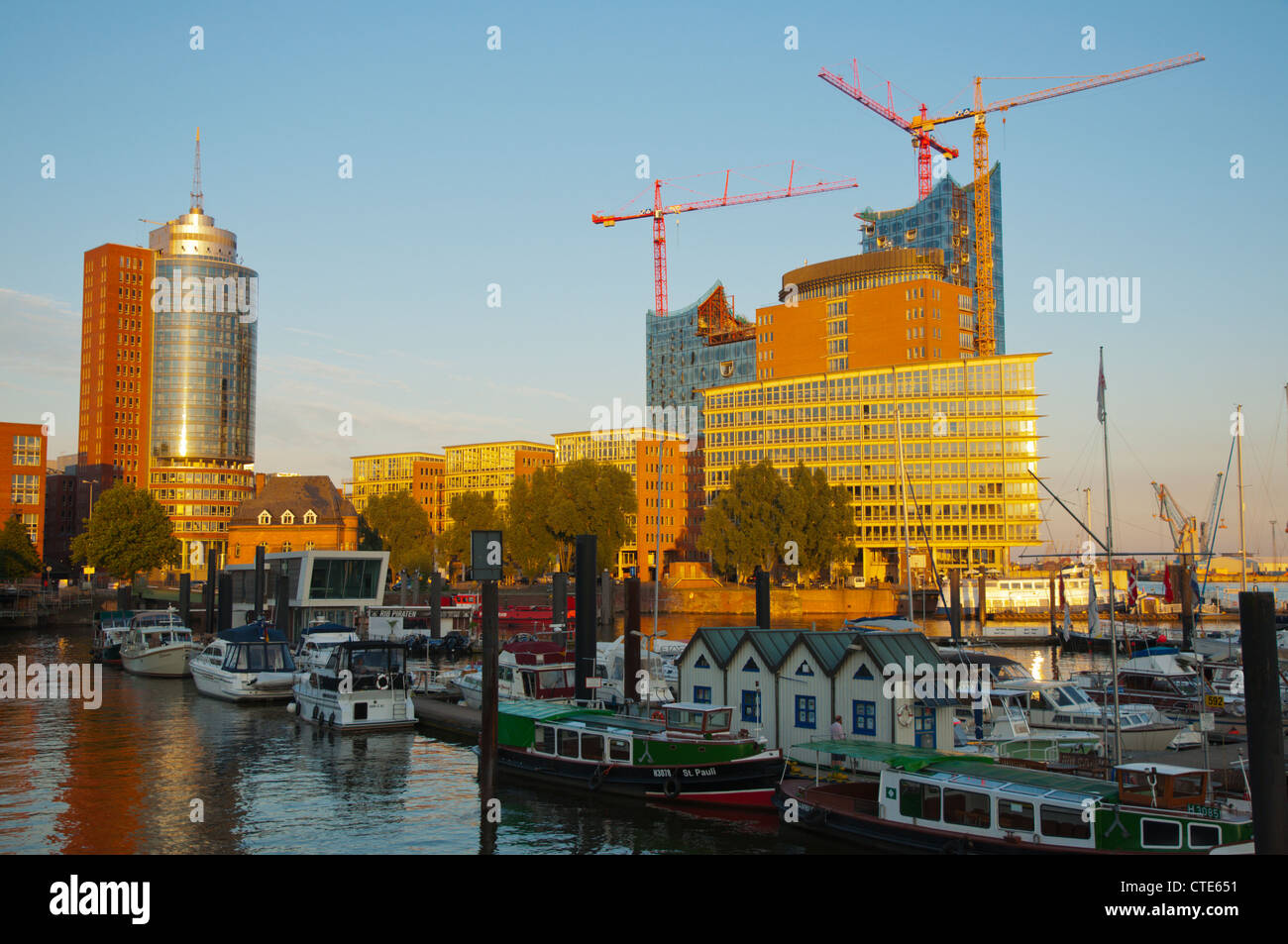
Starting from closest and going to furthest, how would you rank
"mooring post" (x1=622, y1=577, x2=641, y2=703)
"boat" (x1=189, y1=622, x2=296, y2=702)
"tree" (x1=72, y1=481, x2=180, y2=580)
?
"mooring post" (x1=622, y1=577, x2=641, y2=703), "boat" (x1=189, y1=622, x2=296, y2=702), "tree" (x1=72, y1=481, x2=180, y2=580)

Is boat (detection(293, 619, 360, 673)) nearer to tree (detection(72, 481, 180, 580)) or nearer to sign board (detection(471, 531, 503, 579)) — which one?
sign board (detection(471, 531, 503, 579))

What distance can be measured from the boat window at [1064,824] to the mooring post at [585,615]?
74.9 feet

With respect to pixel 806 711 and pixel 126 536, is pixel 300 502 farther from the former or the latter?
pixel 806 711

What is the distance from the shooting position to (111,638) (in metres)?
85.9

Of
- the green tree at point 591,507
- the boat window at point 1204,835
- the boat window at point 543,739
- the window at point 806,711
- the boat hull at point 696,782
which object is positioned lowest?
the boat hull at point 696,782

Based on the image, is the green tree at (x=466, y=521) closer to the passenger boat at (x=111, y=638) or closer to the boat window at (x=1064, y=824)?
the passenger boat at (x=111, y=638)

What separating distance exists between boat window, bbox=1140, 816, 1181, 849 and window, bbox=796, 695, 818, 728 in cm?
1354

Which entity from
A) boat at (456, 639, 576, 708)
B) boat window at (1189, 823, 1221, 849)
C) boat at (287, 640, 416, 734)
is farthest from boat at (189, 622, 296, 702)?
boat window at (1189, 823, 1221, 849)

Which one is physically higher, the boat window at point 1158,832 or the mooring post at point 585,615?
the mooring post at point 585,615

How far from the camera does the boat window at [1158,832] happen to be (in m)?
25.2

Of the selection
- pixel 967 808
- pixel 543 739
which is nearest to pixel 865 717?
pixel 967 808

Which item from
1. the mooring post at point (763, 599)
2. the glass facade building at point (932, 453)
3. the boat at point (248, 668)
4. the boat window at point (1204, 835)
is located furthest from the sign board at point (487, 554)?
the glass facade building at point (932, 453)

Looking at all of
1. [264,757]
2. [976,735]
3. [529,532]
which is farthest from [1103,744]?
[529,532]

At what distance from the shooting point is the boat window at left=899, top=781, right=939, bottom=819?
94.2 ft
